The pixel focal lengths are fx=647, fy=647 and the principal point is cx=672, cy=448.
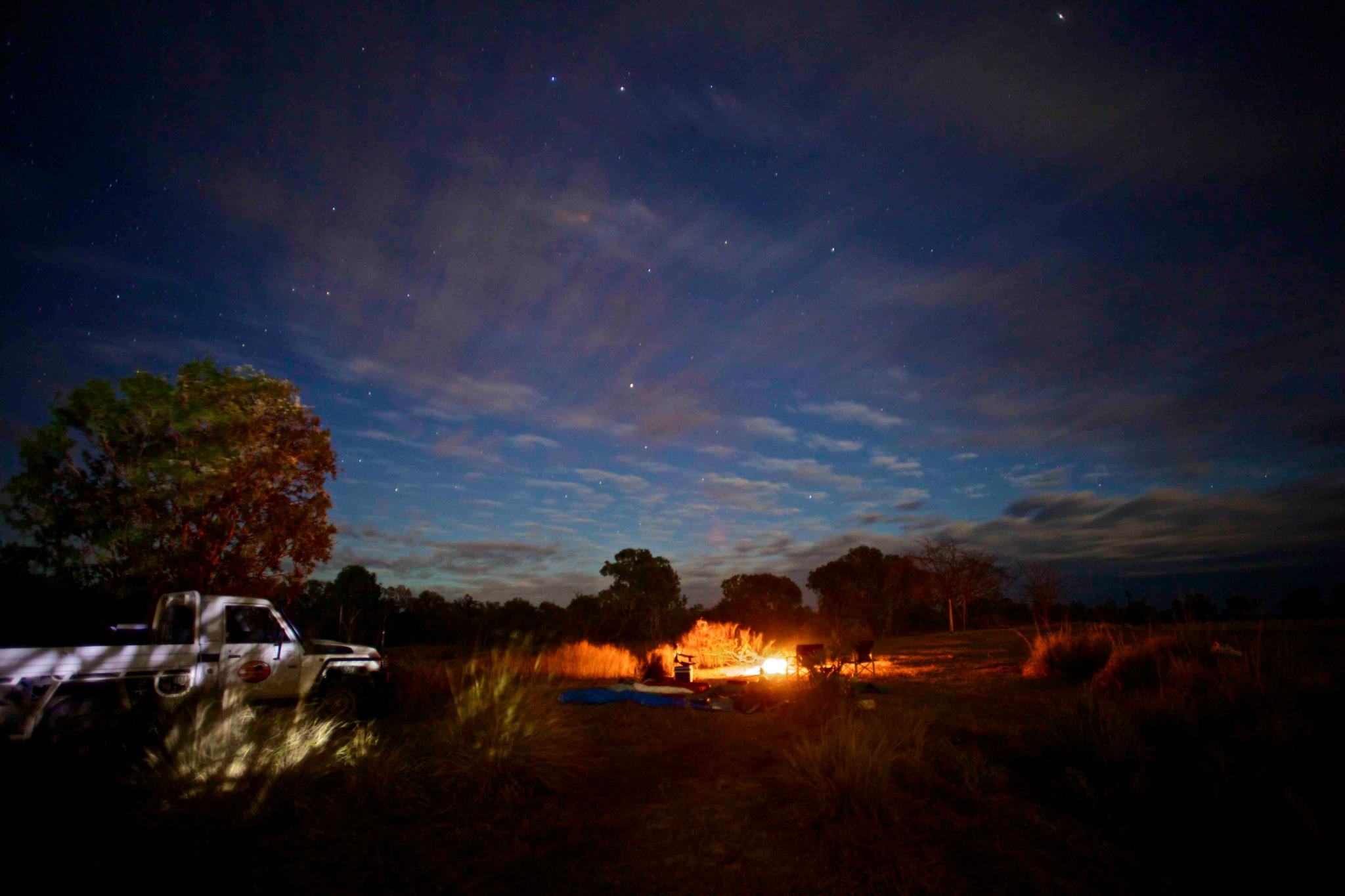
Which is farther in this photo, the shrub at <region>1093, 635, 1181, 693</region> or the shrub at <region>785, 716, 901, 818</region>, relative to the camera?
the shrub at <region>1093, 635, 1181, 693</region>

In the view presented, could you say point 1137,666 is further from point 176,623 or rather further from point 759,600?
point 759,600

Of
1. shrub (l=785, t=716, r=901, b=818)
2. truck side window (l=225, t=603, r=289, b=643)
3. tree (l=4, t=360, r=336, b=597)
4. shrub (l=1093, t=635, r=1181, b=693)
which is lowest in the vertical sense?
shrub (l=785, t=716, r=901, b=818)

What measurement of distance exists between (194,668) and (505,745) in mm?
5094

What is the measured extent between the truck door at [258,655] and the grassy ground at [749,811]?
274 cm

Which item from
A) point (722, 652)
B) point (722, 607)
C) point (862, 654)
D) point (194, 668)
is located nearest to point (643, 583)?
point (722, 607)

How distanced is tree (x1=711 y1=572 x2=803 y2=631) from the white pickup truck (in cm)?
3406

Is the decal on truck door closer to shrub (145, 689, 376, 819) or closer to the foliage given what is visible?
shrub (145, 689, 376, 819)

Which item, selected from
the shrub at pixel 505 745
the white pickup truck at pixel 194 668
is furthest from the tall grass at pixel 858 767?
the white pickup truck at pixel 194 668

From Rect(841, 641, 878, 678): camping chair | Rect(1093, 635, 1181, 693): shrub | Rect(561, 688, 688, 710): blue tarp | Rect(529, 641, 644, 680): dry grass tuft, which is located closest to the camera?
Rect(1093, 635, 1181, 693): shrub

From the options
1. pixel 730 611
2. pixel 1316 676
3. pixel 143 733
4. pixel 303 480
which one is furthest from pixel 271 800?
pixel 730 611

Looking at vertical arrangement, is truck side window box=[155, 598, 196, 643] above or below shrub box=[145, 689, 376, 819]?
above

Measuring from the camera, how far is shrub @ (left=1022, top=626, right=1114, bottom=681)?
40.3 ft

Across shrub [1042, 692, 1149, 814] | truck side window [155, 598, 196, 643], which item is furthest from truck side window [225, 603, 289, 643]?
shrub [1042, 692, 1149, 814]

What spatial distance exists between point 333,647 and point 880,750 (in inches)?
371
